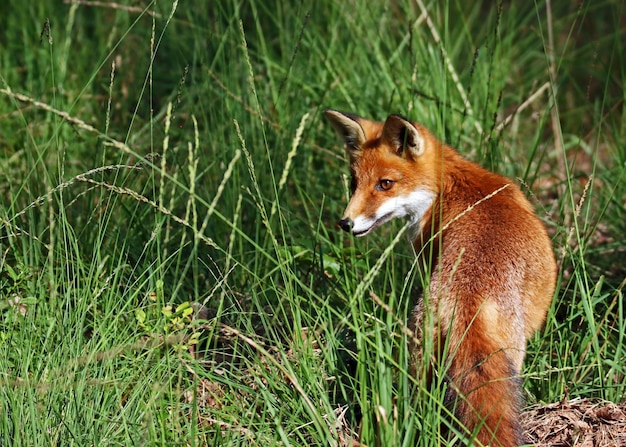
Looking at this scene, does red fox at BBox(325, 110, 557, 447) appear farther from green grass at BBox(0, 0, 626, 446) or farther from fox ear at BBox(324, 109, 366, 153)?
green grass at BBox(0, 0, 626, 446)

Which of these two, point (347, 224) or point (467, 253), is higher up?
point (467, 253)

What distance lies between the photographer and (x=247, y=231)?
5.71 meters

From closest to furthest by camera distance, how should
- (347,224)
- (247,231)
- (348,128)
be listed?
(347,224)
(348,128)
(247,231)

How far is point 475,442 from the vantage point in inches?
139

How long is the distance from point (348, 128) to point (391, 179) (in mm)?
464

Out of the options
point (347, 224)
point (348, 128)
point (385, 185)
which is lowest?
point (347, 224)

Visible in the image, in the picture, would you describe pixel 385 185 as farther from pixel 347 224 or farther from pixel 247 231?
pixel 247 231

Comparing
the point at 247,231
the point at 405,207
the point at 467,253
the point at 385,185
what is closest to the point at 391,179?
the point at 385,185

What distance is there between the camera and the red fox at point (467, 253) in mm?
3686

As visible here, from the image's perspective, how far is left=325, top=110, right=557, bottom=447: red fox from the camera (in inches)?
145

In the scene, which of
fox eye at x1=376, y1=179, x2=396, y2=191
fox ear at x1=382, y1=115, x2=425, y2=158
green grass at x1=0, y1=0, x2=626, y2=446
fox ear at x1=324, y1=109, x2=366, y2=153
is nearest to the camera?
green grass at x1=0, y1=0, x2=626, y2=446

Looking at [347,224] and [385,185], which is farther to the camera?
[385,185]

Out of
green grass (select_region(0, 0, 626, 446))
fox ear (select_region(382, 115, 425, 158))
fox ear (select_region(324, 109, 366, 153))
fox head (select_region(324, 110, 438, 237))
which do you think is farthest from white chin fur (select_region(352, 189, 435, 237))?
fox ear (select_region(324, 109, 366, 153))

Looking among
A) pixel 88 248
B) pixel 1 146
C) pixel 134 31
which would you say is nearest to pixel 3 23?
pixel 134 31
